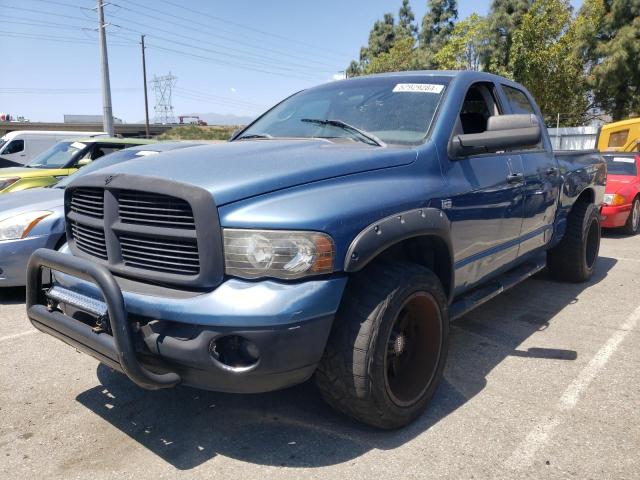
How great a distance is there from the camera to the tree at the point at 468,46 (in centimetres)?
2553

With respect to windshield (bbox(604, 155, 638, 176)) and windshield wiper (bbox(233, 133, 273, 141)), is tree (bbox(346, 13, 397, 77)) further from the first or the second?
windshield wiper (bbox(233, 133, 273, 141))

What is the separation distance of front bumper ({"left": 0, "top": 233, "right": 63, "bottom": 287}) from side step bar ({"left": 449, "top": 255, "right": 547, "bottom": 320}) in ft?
12.2

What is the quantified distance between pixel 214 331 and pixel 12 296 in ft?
14.1

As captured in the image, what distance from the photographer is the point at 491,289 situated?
3842 millimetres

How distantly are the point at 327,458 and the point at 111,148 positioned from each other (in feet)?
26.6

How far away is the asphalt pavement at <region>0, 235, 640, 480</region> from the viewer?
250 centimetres

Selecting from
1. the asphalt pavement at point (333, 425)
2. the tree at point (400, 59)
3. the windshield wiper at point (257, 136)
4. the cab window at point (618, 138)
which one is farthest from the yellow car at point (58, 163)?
the tree at point (400, 59)

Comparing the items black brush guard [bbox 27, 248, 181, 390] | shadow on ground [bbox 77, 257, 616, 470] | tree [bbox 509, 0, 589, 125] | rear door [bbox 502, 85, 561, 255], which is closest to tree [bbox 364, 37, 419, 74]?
tree [bbox 509, 0, 589, 125]

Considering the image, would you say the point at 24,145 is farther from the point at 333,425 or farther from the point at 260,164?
the point at 333,425

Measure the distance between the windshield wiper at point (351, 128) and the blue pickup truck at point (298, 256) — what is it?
1 centimetres

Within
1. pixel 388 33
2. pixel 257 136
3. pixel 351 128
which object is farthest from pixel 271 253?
pixel 388 33

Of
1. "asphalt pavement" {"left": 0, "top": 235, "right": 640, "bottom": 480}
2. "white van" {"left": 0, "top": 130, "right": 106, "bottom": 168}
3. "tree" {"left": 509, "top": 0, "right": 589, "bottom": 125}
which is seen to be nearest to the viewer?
"asphalt pavement" {"left": 0, "top": 235, "right": 640, "bottom": 480}

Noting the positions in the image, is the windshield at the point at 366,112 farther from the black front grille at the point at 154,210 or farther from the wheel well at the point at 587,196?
the wheel well at the point at 587,196

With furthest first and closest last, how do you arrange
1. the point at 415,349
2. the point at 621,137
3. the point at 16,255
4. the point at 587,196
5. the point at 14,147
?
the point at 14,147 < the point at 621,137 < the point at 587,196 < the point at 16,255 < the point at 415,349
